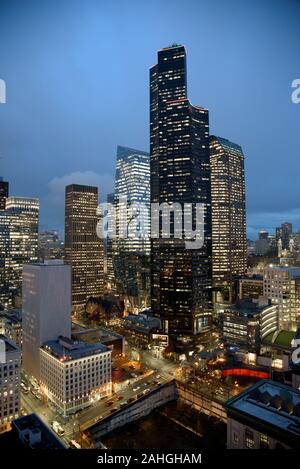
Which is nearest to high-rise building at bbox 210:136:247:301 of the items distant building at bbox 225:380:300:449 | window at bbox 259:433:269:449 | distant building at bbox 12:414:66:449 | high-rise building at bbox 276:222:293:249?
high-rise building at bbox 276:222:293:249

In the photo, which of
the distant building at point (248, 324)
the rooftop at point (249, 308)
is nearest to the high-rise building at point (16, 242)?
the distant building at point (248, 324)

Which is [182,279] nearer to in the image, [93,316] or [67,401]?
[93,316]

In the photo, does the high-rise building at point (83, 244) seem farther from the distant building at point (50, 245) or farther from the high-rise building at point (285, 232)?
the high-rise building at point (285, 232)

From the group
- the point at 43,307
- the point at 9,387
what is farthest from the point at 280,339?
the point at 9,387

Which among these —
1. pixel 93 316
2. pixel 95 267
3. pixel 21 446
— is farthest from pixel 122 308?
pixel 21 446

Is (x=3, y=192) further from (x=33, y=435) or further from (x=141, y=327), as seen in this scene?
(x=33, y=435)

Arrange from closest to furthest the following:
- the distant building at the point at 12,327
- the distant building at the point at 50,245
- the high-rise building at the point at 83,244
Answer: the distant building at the point at 12,327, the high-rise building at the point at 83,244, the distant building at the point at 50,245
